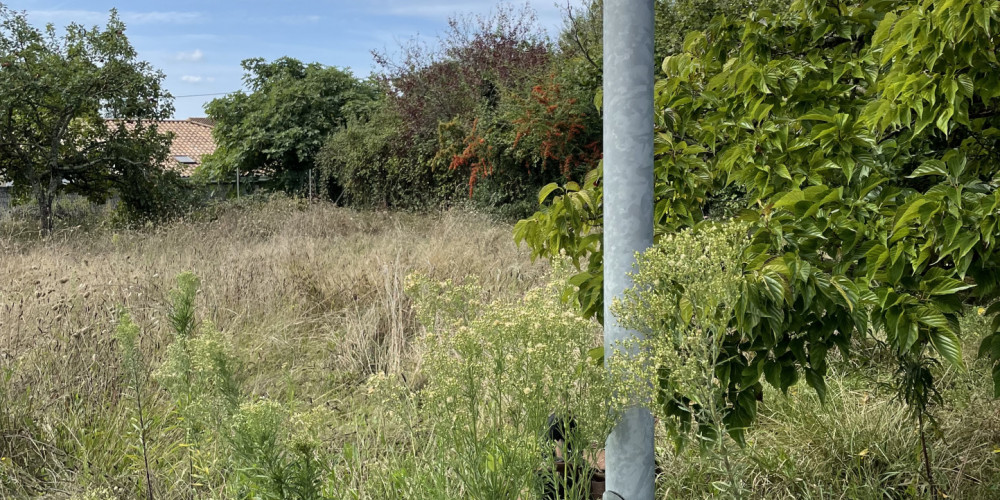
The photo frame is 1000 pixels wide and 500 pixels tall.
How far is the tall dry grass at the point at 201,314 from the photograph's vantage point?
11.0 ft

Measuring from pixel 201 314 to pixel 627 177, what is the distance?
A: 13.5ft

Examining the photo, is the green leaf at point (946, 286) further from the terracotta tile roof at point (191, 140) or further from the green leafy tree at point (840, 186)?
the terracotta tile roof at point (191, 140)

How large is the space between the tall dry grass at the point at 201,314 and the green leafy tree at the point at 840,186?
68.8 inches

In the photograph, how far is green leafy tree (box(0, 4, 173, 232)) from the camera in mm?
12523

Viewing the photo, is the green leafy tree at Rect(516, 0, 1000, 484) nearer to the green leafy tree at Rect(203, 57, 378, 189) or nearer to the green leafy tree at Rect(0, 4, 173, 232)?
the green leafy tree at Rect(0, 4, 173, 232)

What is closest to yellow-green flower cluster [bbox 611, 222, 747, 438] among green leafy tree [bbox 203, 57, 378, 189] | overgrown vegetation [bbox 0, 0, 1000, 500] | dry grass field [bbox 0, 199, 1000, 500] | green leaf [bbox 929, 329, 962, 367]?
overgrown vegetation [bbox 0, 0, 1000, 500]

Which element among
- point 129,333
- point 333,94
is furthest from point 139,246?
point 333,94

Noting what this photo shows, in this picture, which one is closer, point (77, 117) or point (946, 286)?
point (946, 286)

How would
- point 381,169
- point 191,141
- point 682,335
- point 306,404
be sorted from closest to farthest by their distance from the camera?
point 682,335
point 306,404
point 381,169
point 191,141

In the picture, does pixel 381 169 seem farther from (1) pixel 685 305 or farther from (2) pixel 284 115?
(1) pixel 685 305

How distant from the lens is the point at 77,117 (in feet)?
44.4

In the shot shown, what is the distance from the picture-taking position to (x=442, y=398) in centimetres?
178

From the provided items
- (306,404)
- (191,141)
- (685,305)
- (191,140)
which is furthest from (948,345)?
(191,140)

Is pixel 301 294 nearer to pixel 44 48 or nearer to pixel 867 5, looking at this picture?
pixel 867 5
